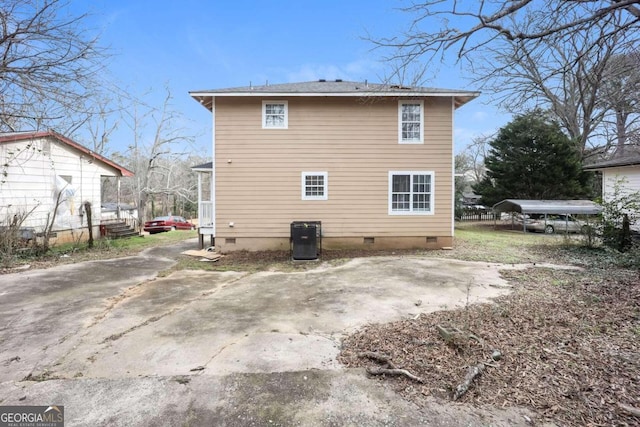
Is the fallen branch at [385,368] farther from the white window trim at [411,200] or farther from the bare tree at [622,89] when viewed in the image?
the white window trim at [411,200]

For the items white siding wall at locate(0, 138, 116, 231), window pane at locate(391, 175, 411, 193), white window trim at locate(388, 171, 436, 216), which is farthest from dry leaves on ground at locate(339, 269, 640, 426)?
white siding wall at locate(0, 138, 116, 231)

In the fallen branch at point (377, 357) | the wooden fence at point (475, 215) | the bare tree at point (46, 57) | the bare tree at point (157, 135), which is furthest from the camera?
the wooden fence at point (475, 215)

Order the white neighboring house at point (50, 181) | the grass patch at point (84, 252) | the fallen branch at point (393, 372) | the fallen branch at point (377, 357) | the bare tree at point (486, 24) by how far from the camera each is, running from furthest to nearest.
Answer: the white neighboring house at point (50, 181) → the grass patch at point (84, 252) → the bare tree at point (486, 24) → the fallen branch at point (377, 357) → the fallen branch at point (393, 372)

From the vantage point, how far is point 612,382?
102 inches

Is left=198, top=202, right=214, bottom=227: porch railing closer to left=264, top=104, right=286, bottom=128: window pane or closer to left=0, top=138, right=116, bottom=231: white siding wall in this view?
left=264, top=104, right=286, bottom=128: window pane

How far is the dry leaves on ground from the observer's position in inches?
96.2

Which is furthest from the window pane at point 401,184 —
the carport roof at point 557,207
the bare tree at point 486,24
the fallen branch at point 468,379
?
the carport roof at point 557,207

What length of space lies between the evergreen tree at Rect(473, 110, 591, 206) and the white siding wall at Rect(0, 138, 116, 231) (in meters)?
21.5

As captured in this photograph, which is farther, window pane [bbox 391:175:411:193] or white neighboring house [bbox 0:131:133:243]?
window pane [bbox 391:175:411:193]

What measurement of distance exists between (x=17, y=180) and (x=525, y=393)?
12.8 meters

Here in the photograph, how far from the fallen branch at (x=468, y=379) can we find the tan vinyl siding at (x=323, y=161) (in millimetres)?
7344

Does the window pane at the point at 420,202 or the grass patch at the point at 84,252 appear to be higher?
the window pane at the point at 420,202

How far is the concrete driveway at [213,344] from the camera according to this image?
2.42 m

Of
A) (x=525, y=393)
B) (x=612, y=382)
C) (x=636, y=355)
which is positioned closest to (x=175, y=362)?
(x=525, y=393)
